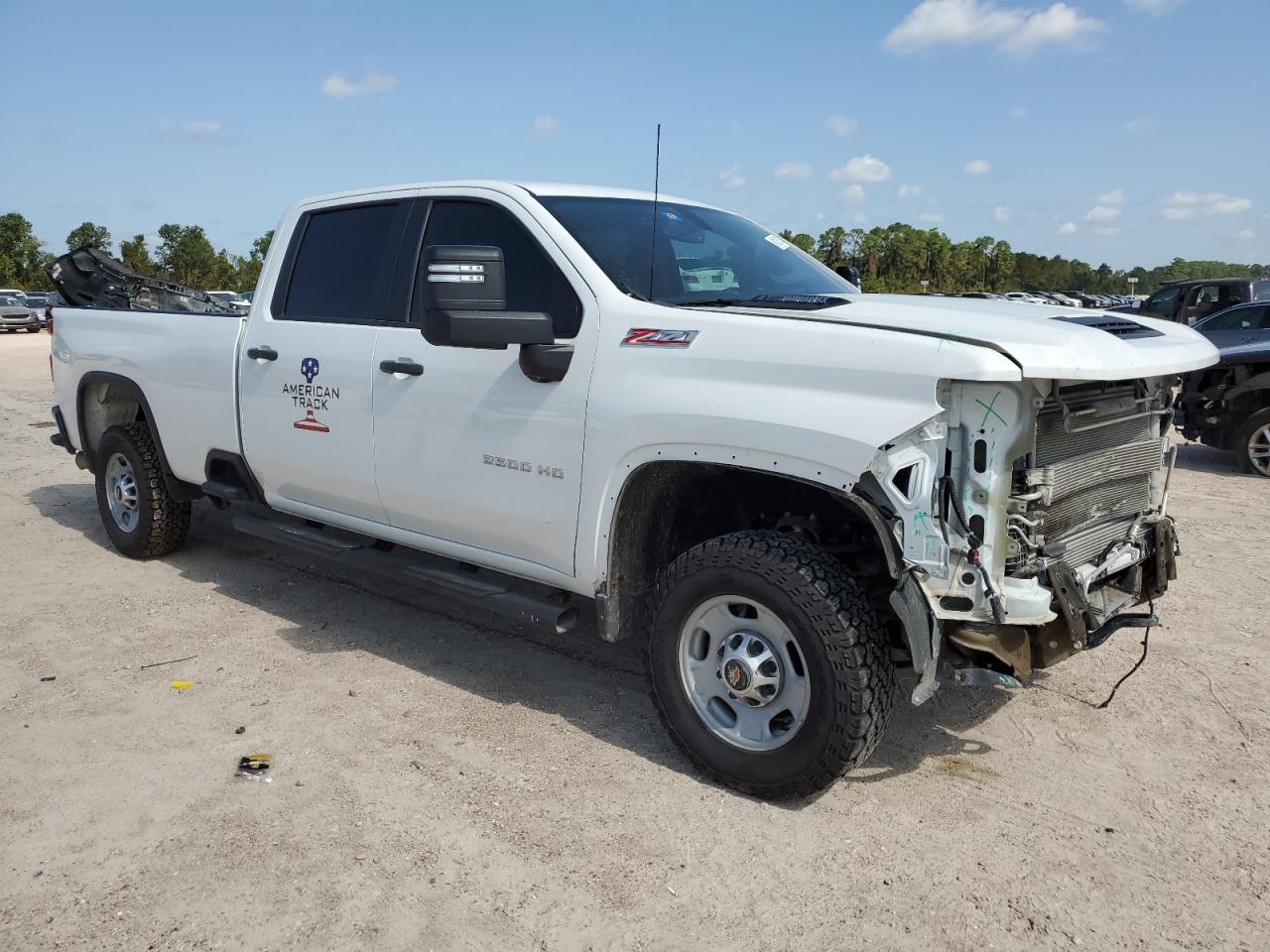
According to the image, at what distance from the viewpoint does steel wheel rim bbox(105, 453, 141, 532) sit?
21.1ft

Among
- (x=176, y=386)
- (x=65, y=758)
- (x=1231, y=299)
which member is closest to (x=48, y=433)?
(x=176, y=386)

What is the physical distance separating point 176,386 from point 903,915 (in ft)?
15.5

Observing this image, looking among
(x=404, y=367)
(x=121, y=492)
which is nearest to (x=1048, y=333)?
(x=404, y=367)

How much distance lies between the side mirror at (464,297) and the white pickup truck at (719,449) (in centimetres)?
1

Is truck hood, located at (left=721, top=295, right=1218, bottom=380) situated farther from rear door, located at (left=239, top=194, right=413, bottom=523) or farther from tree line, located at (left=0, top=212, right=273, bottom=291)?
tree line, located at (left=0, top=212, right=273, bottom=291)

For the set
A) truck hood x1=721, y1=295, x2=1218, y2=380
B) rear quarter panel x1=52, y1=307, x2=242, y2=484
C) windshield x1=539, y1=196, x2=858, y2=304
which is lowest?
rear quarter panel x1=52, y1=307, x2=242, y2=484

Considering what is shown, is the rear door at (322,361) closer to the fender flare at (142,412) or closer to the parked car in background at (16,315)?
the fender flare at (142,412)

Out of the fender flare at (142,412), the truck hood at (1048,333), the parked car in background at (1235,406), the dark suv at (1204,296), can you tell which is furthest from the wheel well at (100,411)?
the dark suv at (1204,296)

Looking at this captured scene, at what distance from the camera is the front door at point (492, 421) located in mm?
3805

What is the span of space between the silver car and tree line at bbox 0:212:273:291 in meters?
10.1

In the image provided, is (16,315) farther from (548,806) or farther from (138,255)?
(548,806)

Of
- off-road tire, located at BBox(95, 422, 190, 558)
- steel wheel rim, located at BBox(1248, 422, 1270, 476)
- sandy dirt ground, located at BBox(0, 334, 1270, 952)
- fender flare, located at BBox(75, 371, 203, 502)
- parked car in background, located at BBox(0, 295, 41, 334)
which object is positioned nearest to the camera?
sandy dirt ground, located at BBox(0, 334, 1270, 952)

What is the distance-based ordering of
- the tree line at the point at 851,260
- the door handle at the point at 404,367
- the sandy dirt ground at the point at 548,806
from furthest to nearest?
the tree line at the point at 851,260 → the door handle at the point at 404,367 → the sandy dirt ground at the point at 548,806

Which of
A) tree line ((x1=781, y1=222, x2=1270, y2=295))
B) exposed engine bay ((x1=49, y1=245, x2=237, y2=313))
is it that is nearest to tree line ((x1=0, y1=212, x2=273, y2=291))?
tree line ((x1=781, y1=222, x2=1270, y2=295))
